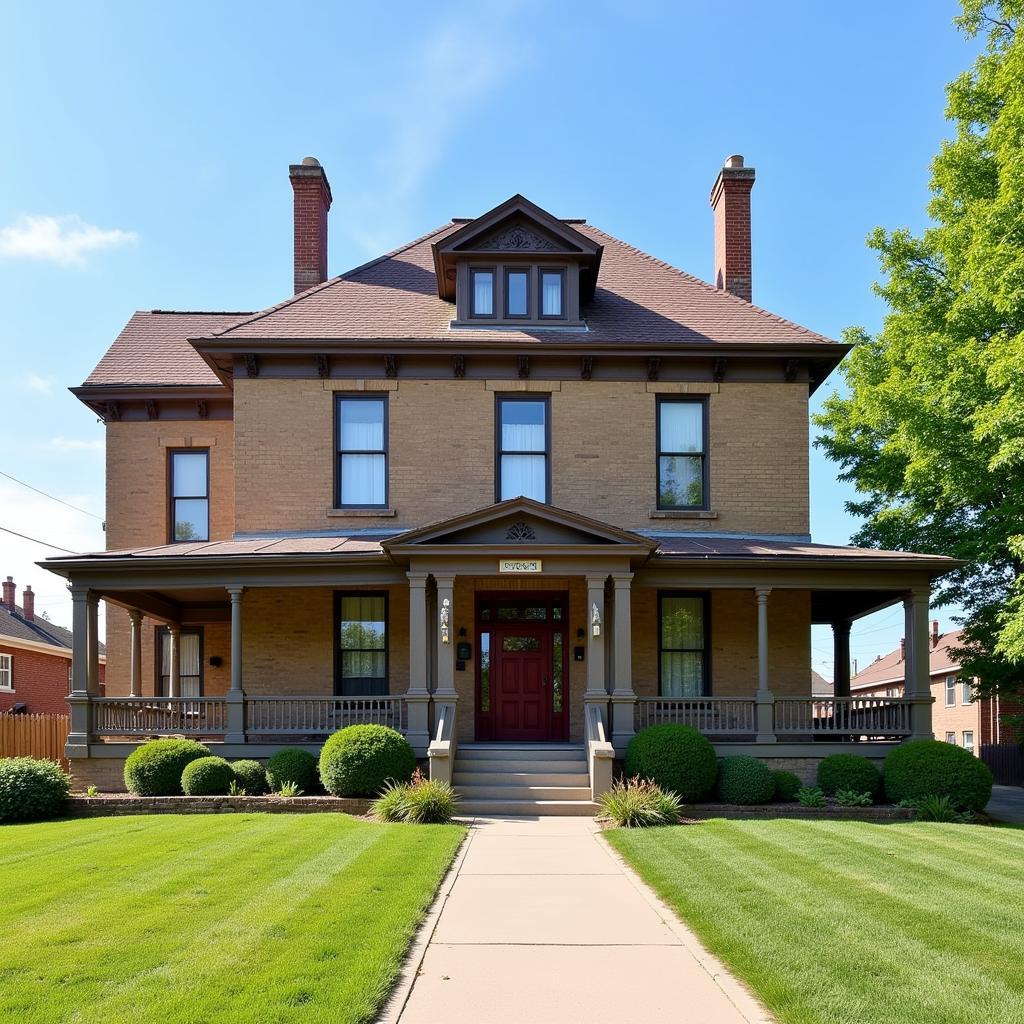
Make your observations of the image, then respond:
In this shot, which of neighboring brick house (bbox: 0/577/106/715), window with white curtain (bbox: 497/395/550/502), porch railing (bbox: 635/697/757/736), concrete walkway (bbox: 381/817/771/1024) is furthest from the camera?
neighboring brick house (bbox: 0/577/106/715)

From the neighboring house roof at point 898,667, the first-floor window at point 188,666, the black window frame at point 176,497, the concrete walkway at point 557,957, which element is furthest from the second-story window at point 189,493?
the neighboring house roof at point 898,667

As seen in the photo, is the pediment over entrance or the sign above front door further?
the sign above front door

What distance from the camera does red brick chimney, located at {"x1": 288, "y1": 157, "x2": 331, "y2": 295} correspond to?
23016 mm

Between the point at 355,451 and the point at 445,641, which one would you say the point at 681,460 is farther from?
A: the point at 355,451

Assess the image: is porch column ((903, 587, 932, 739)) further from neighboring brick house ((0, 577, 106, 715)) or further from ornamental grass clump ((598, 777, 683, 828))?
neighboring brick house ((0, 577, 106, 715))

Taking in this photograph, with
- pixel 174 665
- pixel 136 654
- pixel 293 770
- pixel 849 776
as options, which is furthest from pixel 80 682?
pixel 849 776

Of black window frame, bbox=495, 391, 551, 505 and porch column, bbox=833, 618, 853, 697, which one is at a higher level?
black window frame, bbox=495, 391, 551, 505

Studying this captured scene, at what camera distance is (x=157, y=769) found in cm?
1614

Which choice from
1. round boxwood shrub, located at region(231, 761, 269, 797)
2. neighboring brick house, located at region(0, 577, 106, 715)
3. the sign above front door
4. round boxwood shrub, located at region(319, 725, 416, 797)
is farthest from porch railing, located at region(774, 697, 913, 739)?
neighboring brick house, located at region(0, 577, 106, 715)

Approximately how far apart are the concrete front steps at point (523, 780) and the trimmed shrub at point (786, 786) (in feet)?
10.4

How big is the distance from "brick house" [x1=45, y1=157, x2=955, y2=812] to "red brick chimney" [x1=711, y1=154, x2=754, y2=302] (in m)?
1.68

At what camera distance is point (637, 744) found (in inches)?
632

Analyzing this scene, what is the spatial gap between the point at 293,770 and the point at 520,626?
5.31 meters

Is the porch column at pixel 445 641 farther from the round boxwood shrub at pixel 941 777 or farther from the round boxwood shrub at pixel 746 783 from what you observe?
the round boxwood shrub at pixel 941 777
